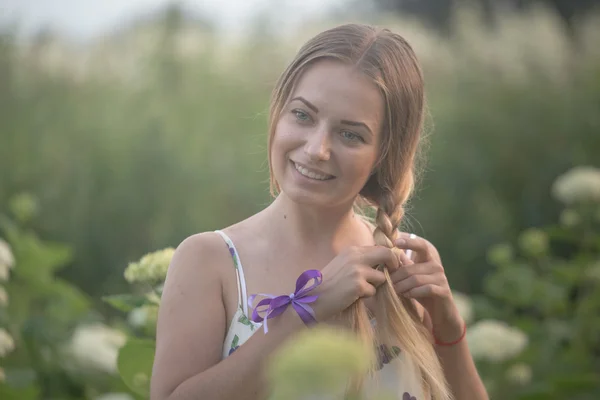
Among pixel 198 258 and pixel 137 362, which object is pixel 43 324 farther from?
pixel 198 258

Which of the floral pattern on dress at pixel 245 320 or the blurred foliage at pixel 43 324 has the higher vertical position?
the blurred foliage at pixel 43 324

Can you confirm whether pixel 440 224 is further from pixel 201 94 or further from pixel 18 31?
pixel 18 31

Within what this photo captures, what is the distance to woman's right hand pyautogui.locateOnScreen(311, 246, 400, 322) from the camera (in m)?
1.53

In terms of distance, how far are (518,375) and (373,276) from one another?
6.14ft

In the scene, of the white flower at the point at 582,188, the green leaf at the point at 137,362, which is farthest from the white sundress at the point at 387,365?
the white flower at the point at 582,188

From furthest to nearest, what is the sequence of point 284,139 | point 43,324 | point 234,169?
1. point 234,169
2. point 43,324
3. point 284,139

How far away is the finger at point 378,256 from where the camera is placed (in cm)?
157

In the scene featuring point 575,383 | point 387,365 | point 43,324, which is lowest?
point 387,365

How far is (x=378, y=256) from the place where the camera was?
62.4 inches

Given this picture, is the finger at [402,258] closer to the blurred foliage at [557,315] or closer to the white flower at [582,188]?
the blurred foliage at [557,315]

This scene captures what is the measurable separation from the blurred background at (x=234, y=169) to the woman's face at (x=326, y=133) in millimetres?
Result: 1565

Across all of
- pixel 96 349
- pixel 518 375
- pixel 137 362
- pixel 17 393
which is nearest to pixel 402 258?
pixel 137 362

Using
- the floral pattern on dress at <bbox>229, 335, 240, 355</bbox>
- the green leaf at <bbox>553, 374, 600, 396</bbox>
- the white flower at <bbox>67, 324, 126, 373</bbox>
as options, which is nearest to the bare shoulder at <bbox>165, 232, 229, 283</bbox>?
the floral pattern on dress at <bbox>229, 335, 240, 355</bbox>

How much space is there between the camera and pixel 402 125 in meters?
1.75
